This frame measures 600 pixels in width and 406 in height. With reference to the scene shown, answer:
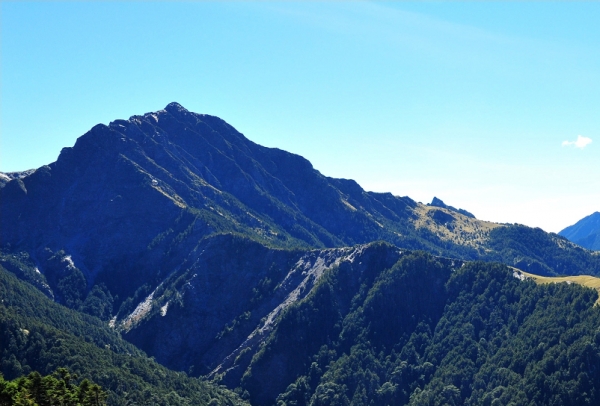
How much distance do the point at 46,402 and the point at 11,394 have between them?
8115 millimetres

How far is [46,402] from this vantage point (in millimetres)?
135625

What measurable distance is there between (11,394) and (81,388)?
14.6 m

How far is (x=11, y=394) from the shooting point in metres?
136

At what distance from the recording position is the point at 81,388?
Answer: 142m

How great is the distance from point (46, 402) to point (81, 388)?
338 inches
